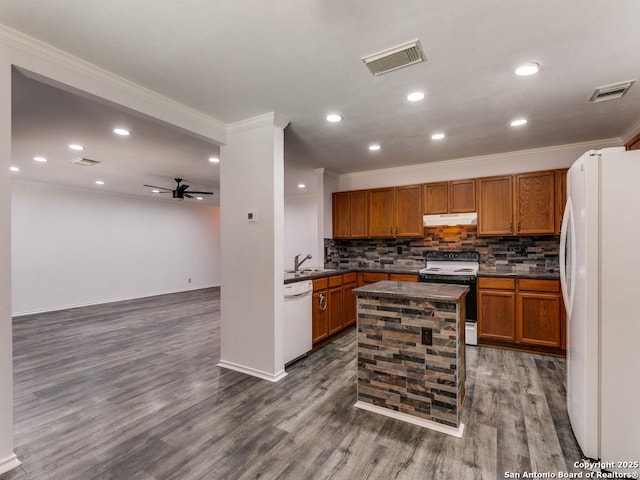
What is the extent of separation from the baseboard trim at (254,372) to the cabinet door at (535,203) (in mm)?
3495

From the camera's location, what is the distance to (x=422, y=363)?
2.29 metres

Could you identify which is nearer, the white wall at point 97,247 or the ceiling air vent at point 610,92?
the ceiling air vent at point 610,92

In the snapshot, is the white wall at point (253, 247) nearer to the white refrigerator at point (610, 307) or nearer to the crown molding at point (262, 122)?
the crown molding at point (262, 122)

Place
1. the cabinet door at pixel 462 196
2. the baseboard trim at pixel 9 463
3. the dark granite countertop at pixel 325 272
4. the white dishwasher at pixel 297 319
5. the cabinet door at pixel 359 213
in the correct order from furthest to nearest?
the cabinet door at pixel 359 213 < the cabinet door at pixel 462 196 < the dark granite countertop at pixel 325 272 < the white dishwasher at pixel 297 319 < the baseboard trim at pixel 9 463

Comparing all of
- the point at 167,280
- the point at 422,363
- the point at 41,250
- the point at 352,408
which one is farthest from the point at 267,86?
the point at 167,280

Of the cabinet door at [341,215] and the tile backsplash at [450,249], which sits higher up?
the cabinet door at [341,215]

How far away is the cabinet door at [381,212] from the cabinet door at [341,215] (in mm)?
403

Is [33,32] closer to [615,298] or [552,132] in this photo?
[615,298]

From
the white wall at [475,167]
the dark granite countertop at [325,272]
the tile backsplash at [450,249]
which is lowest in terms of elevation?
the dark granite countertop at [325,272]

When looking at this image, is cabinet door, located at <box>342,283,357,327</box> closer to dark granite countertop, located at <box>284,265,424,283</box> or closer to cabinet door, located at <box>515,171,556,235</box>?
dark granite countertop, located at <box>284,265,424,283</box>

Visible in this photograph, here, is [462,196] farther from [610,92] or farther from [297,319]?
[297,319]

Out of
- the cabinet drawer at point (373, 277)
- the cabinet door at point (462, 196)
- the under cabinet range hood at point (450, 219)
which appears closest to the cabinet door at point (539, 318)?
the under cabinet range hood at point (450, 219)

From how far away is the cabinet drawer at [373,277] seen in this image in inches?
185

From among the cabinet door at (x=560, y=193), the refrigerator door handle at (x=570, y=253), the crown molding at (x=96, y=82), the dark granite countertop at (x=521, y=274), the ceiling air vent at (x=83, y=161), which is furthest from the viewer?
the ceiling air vent at (x=83, y=161)
